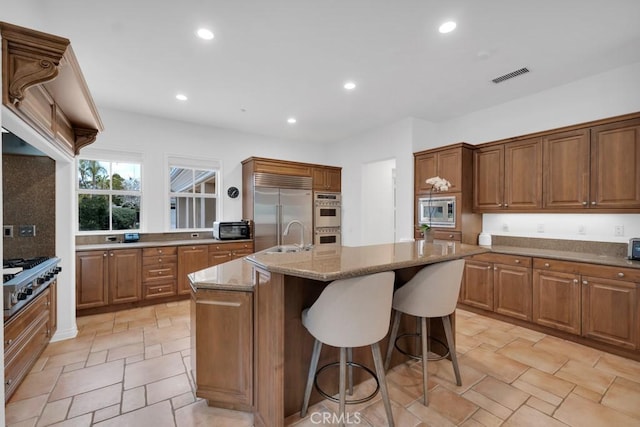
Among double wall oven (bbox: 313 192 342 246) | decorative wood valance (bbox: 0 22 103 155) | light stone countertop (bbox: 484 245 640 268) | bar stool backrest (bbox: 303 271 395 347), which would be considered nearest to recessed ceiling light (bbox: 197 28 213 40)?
decorative wood valance (bbox: 0 22 103 155)

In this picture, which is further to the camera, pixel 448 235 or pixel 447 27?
Answer: pixel 448 235

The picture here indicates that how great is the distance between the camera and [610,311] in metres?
2.73

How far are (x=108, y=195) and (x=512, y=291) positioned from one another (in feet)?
18.7

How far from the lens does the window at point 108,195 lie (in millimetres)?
4266

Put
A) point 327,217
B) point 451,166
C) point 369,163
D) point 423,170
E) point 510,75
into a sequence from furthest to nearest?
point 327,217, point 369,163, point 423,170, point 451,166, point 510,75

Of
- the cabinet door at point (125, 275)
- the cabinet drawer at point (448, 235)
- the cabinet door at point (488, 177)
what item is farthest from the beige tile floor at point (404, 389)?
the cabinet door at point (488, 177)

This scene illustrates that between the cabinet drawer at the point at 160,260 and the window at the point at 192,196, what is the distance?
77 cm

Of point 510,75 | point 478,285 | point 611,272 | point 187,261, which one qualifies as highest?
point 510,75

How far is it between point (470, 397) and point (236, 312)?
5.85 ft

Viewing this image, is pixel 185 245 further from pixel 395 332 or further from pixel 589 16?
pixel 589 16

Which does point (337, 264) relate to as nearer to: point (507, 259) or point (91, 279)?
point (507, 259)

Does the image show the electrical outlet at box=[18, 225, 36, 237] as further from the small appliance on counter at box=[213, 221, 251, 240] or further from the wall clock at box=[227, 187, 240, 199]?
the wall clock at box=[227, 187, 240, 199]

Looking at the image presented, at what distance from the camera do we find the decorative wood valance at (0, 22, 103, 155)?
155 centimetres

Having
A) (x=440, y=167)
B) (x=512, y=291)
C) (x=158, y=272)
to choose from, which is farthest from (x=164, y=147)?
(x=512, y=291)
